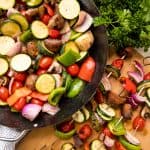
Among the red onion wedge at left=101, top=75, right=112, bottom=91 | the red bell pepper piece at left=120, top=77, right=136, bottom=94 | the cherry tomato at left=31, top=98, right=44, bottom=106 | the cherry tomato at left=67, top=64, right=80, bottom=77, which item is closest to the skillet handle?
the cherry tomato at left=31, top=98, right=44, bottom=106

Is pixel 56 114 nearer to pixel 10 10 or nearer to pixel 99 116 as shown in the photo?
pixel 99 116

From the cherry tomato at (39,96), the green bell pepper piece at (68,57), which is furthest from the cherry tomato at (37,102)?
the green bell pepper piece at (68,57)

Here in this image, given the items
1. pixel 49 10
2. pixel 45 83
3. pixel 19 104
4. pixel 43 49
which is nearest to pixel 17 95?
pixel 19 104

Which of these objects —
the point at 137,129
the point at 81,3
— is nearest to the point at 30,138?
the point at 137,129

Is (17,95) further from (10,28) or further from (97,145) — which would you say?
(97,145)

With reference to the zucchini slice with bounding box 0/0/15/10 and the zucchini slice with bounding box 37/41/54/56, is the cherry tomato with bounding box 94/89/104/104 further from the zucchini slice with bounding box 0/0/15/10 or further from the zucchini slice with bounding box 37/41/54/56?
the zucchini slice with bounding box 0/0/15/10

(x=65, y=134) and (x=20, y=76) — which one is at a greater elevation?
(x=20, y=76)
